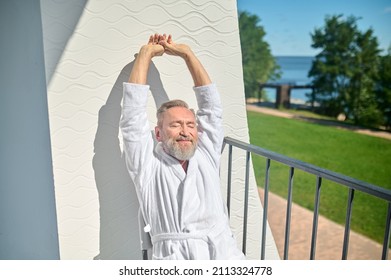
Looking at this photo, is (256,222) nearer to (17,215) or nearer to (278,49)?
(17,215)

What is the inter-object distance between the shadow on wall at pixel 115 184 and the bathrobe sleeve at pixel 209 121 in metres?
0.25

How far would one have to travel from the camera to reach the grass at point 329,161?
8375 millimetres

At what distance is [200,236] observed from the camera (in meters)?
1.75

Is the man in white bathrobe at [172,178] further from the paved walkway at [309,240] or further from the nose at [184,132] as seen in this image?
the paved walkway at [309,240]

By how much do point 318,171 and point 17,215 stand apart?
1.71 meters

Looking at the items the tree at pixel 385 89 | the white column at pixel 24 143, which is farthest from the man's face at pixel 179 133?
the tree at pixel 385 89

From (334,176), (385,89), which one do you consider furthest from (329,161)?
(334,176)

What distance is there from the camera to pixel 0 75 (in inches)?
85.6

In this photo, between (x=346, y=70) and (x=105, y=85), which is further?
(x=346, y=70)

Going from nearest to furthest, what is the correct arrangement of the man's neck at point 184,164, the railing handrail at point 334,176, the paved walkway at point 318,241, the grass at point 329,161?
the railing handrail at point 334,176 < the man's neck at point 184,164 < the paved walkway at point 318,241 < the grass at point 329,161

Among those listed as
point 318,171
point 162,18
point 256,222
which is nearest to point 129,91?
point 162,18

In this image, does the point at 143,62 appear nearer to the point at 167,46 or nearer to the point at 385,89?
the point at 167,46

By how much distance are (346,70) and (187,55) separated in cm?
1484

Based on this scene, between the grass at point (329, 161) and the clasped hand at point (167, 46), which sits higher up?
the clasped hand at point (167, 46)
